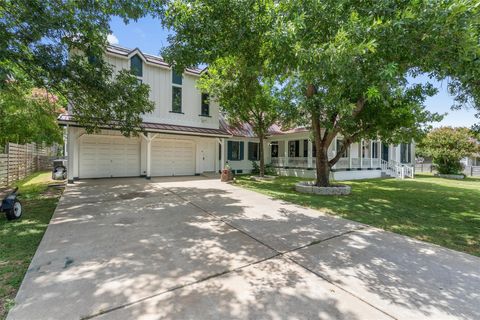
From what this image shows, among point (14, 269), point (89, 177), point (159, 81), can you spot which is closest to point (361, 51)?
point (14, 269)

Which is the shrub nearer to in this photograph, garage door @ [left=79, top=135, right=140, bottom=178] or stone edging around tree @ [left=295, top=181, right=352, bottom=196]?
stone edging around tree @ [left=295, top=181, right=352, bottom=196]

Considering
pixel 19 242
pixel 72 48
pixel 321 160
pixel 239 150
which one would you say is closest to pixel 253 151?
pixel 239 150

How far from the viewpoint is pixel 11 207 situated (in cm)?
524

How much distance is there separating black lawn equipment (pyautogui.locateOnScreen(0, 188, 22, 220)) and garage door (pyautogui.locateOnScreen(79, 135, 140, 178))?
719 centimetres

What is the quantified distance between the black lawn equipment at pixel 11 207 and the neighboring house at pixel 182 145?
6011 millimetres

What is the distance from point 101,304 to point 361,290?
300cm

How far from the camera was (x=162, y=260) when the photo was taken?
3514 millimetres

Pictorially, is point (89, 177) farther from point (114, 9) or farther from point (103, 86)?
point (114, 9)

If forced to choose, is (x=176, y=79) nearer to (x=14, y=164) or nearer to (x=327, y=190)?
(x=14, y=164)

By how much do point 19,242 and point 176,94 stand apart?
1165 cm

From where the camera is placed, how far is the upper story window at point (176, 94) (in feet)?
46.8

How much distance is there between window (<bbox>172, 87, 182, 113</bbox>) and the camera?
1430cm

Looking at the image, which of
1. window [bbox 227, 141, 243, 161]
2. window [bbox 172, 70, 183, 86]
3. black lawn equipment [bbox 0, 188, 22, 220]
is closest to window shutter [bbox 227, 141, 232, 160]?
window [bbox 227, 141, 243, 161]

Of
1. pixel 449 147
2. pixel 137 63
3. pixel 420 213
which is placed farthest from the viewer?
pixel 449 147
